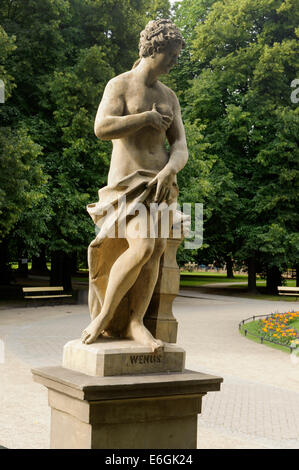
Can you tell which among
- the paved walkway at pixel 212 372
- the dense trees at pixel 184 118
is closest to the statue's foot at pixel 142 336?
the paved walkway at pixel 212 372

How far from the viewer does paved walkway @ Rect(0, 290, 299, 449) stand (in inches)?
266

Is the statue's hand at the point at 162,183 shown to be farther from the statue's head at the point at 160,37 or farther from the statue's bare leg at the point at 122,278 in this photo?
the statue's head at the point at 160,37

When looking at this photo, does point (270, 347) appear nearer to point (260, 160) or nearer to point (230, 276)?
point (260, 160)

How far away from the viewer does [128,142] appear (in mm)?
4613

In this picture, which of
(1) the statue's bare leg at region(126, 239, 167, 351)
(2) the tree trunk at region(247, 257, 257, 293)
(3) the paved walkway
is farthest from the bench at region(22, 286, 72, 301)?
(1) the statue's bare leg at region(126, 239, 167, 351)

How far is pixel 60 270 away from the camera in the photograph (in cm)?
2531

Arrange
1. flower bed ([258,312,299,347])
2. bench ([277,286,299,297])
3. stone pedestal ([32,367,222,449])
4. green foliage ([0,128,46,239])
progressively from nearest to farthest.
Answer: stone pedestal ([32,367,222,449]) → flower bed ([258,312,299,347]) → green foliage ([0,128,46,239]) → bench ([277,286,299,297])

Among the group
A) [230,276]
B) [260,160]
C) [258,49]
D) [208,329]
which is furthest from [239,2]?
[230,276]

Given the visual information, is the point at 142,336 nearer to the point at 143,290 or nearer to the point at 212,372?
the point at 143,290

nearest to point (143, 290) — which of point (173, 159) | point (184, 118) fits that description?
point (173, 159)

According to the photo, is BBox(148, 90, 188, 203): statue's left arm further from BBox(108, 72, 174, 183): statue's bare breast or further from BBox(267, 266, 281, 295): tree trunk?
BBox(267, 266, 281, 295): tree trunk

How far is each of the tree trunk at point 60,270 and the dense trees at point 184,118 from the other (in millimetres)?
64

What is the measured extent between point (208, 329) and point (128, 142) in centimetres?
1254

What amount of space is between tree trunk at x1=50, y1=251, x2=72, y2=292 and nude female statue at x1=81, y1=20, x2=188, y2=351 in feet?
62.1
